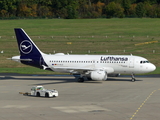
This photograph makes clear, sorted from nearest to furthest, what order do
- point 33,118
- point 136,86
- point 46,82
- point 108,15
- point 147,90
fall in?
point 33,118 < point 147,90 < point 136,86 < point 46,82 < point 108,15

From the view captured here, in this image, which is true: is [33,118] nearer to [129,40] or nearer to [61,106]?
[61,106]

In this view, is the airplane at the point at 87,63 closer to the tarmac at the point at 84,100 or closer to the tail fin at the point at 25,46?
the tail fin at the point at 25,46

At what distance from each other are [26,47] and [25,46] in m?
0.28

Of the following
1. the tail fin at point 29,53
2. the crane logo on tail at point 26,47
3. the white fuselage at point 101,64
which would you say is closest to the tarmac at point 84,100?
the white fuselage at point 101,64

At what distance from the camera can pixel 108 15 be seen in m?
198

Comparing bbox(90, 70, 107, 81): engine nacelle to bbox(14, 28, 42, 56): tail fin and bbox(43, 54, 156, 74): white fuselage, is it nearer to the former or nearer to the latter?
bbox(43, 54, 156, 74): white fuselage

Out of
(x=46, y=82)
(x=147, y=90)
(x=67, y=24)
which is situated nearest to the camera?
(x=147, y=90)

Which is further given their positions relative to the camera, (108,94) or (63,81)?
(63,81)

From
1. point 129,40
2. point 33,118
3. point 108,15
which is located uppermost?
point 108,15

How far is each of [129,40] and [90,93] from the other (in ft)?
251

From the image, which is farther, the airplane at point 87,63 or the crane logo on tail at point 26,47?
the crane logo on tail at point 26,47

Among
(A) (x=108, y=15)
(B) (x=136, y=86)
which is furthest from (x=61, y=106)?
(A) (x=108, y=15)

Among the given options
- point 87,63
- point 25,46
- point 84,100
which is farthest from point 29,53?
point 84,100

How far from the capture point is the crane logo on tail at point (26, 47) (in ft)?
219
